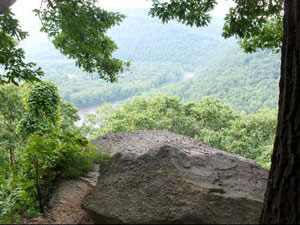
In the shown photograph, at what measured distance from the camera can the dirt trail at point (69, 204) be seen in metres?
2.99

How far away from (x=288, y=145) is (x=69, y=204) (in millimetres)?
2589

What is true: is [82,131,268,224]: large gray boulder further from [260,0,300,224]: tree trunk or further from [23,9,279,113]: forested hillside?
[23,9,279,113]: forested hillside

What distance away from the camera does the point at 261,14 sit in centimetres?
598

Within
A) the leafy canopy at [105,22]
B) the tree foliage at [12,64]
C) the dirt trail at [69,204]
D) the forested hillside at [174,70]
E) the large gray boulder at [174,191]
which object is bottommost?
the dirt trail at [69,204]

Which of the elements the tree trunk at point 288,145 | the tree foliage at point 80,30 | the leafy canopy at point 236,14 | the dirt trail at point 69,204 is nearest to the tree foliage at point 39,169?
the dirt trail at point 69,204

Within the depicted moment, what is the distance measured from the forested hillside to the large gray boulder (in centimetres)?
399

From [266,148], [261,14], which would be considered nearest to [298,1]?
[261,14]

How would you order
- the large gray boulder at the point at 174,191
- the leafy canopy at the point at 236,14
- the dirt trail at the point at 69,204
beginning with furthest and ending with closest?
the leafy canopy at the point at 236,14 < the dirt trail at the point at 69,204 < the large gray boulder at the point at 174,191

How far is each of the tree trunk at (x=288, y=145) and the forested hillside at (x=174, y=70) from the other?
16.3 ft

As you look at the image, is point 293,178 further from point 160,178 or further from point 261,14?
point 261,14

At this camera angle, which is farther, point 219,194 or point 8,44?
point 8,44

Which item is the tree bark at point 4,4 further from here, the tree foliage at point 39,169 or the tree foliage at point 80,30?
the tree foliage at point 39,169

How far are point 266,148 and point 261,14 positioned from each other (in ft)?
41.7

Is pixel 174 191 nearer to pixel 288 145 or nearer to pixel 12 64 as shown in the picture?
pixel 288 145
